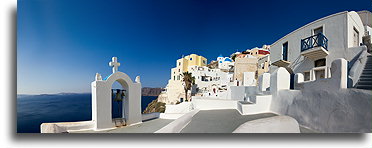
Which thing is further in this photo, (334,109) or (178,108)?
(178,108)

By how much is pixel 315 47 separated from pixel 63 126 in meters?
6.54

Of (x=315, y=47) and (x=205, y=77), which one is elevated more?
(x=315, y=47)

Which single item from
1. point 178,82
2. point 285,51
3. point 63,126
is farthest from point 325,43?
point 178,82

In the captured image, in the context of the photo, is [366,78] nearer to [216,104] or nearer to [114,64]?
[216,104]

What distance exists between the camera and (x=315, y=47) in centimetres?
350

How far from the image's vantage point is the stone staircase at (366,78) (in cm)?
187

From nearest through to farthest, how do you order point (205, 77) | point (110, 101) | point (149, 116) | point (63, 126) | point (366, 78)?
point (366, 78)
point (63, 126)
point (110, 101)
point (149, 116)
point (205, 77)

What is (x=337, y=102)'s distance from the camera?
1.84m

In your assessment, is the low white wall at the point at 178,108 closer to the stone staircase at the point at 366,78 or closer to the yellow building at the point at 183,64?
the stone staircase at the point at 366,78

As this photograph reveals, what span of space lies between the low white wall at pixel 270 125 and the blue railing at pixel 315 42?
2.94 m

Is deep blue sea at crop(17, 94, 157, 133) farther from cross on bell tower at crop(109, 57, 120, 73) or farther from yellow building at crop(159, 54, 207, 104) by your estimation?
yellow building at crop(159, 54, 207, 104)
